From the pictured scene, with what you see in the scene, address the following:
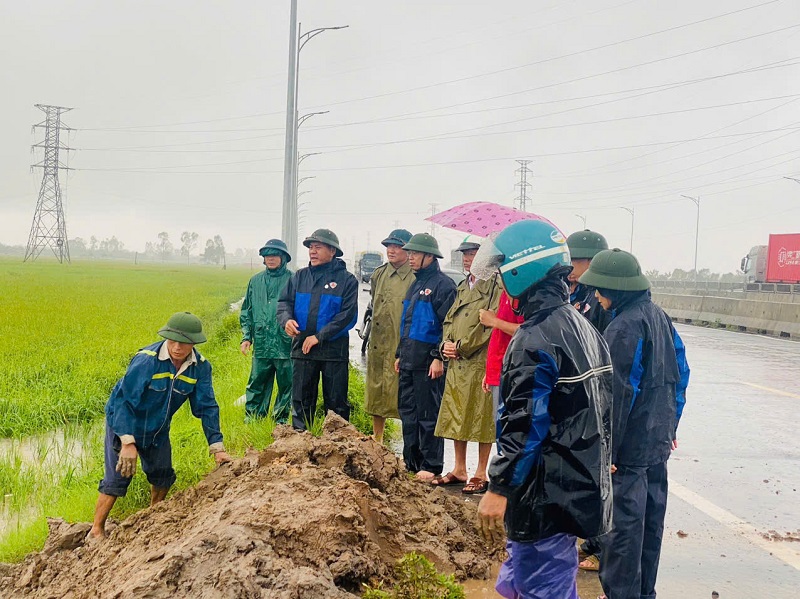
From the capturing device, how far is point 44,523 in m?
5.11

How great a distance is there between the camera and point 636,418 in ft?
12.3

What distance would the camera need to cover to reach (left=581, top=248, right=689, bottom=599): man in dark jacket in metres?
3.62

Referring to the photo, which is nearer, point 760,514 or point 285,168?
point 760,514

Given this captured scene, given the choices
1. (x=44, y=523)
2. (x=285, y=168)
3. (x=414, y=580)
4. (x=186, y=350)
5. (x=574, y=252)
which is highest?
(x=285, y=168)

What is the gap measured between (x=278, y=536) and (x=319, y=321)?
3.39 m

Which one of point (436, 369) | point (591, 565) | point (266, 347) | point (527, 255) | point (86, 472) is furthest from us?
point (266, 347)

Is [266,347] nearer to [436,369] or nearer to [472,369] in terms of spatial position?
[436,369]

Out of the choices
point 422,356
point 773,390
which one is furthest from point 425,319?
point 773,390

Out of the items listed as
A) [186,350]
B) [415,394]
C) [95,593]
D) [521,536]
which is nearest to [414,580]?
[521,536]

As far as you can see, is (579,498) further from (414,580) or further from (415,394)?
(415,394)

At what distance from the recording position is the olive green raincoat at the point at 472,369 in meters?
5.83

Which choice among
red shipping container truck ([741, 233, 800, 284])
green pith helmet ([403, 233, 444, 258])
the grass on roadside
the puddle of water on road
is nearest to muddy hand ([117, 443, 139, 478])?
the grass on roadside

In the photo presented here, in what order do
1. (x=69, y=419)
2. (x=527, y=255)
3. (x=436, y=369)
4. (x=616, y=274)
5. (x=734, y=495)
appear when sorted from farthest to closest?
(x=69, y=419) < (x=436, y=369) < (x=734, y=495) < (x=616, y=274) < (x=527, y=255)

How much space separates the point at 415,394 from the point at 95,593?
3.32 metres
